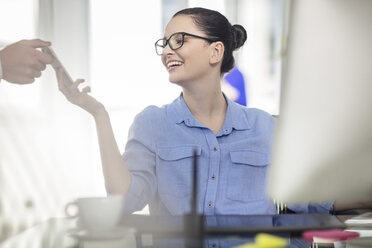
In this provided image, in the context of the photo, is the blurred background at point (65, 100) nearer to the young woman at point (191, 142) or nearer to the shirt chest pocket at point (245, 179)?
the young woman at point (191, 142)

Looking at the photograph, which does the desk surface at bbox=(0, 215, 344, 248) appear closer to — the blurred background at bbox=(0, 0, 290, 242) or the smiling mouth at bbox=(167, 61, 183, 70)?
the smiling mouth at bbox=(167, 61, 183, 70)

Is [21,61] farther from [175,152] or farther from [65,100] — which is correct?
[65,100]

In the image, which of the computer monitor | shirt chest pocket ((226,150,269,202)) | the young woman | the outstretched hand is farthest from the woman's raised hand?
the computer monitor

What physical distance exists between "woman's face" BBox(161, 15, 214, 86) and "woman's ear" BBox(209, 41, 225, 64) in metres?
0.03

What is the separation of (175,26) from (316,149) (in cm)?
105

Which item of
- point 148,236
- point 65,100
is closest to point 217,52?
point 148,236

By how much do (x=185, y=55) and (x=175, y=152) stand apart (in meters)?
0.34

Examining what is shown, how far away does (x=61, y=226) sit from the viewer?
34.3 inches

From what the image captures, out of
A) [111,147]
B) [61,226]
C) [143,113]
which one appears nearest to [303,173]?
[61,226]

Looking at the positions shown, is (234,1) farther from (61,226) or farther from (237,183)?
(61,226)

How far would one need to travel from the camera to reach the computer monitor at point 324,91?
590mm

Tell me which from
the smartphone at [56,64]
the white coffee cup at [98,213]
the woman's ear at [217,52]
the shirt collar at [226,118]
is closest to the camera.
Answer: the white coffee cup at [98,213]

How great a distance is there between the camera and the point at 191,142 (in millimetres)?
1485

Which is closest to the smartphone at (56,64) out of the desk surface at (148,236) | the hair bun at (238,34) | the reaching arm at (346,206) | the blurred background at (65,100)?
the desk surface at (148,236)
